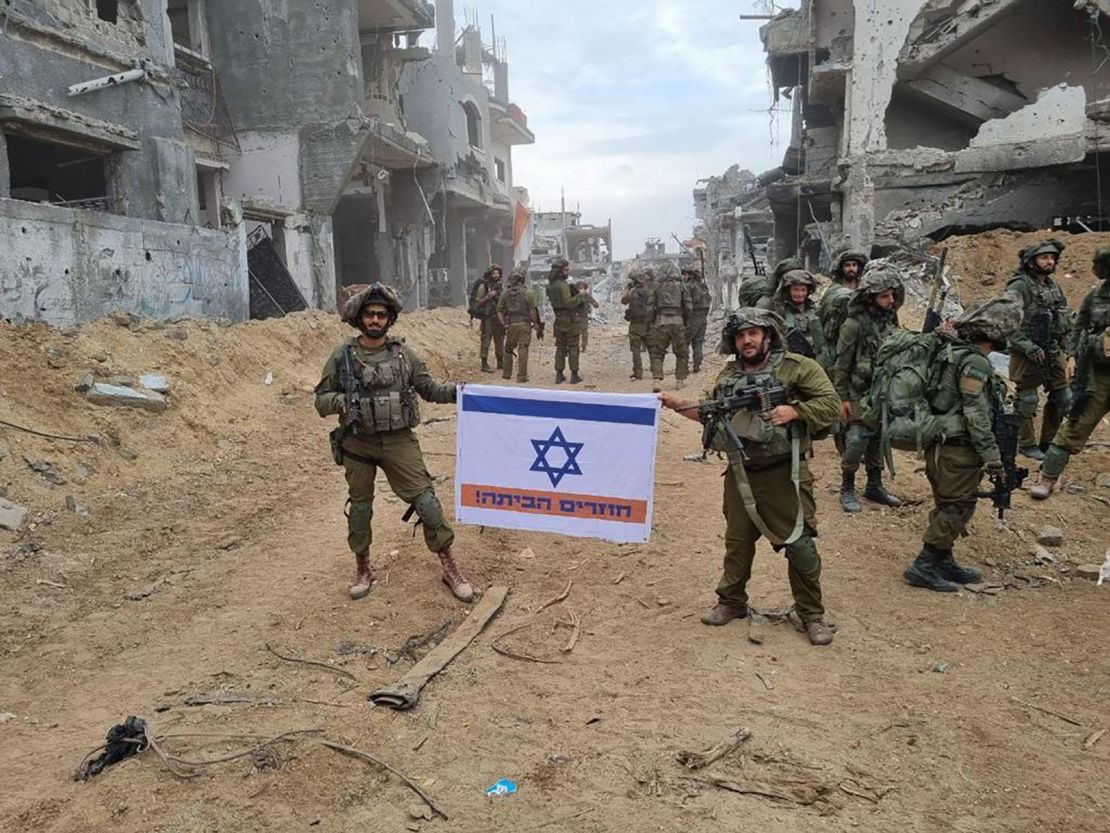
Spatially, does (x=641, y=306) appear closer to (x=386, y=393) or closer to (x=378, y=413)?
(x=386, y=393)

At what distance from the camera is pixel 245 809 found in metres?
2.82

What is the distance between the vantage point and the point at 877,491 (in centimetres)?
643

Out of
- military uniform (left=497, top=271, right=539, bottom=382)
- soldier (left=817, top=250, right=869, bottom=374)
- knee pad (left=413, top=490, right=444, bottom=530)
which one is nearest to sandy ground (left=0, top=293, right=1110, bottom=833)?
knee pad (left=413, top=490, right=444, bottom=530)

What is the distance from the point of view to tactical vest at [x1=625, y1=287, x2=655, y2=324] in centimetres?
1280

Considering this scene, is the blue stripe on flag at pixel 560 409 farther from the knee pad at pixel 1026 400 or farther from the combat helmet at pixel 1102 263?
the knee pad at pixel 1026 400

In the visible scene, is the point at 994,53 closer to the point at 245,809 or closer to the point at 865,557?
the point at 865,557

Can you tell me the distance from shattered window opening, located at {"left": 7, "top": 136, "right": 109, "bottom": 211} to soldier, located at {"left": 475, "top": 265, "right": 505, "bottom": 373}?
6250 mm

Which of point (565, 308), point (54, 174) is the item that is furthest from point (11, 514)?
point (54, 174)

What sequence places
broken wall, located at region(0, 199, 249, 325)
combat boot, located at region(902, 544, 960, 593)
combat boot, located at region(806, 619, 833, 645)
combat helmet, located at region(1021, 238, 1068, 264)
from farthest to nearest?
broken wall, located at region(0, 199, 249, 325)
combat helmet, located at region(1021, 238, 1068, 264)
combat boot, located at region(902, 544, 960, 593)
combat boot, located at region(806, 619, 833, 645)

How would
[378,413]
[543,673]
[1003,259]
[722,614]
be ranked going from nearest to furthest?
[543,673]
[722,614]
[378,413]
[1003,259]

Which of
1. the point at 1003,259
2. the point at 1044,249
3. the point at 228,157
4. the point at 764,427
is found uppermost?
the point at 228,157

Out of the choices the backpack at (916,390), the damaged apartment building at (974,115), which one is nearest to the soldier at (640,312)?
the damaged apartment building at (974,115)

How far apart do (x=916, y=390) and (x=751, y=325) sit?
1.43 m

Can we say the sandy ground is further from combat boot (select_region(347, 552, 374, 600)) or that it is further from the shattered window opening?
the shattered window opening
